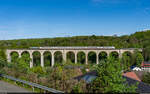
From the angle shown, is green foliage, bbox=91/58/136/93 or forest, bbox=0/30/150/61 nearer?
green foliage, bbox=91/58/136/93

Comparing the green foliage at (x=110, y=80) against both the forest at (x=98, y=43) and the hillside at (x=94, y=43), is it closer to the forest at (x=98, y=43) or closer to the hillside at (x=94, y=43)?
the forest at (x=98, y=43)

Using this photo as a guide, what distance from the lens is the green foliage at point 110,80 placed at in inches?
297

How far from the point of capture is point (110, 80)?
26.5 feet

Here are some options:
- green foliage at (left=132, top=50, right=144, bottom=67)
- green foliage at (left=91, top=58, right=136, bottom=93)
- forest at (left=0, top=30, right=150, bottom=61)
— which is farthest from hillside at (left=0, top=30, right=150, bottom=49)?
green foliage at (left=91, top=58, right=136, bottom=93)

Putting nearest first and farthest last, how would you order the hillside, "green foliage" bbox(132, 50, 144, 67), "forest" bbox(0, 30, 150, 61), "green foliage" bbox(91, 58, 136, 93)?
"green foliage" bbox(91, 58, 136, 93) < "green foliage" bbox(132, 50, 144, 67) < "forest" bbox(0, 30, 150, 61) < the hillside

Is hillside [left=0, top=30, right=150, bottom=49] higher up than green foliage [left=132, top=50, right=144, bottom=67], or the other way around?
hillside [left=0, top=30, right=150, bottom=49]

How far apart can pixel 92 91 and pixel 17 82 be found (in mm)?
6736

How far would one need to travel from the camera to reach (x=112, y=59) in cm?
913

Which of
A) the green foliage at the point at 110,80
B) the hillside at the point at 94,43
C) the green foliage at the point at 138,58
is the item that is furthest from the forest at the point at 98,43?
the green foliage at the point at 110,80

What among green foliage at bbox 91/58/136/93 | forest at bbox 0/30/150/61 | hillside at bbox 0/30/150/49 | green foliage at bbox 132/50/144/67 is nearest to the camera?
green foliage at bbox 91/58/136/93

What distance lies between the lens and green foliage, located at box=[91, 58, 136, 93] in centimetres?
754

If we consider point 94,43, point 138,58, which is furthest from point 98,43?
point 138,58

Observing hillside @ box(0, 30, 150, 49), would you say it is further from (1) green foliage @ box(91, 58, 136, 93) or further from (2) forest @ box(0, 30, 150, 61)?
(1) green foliage @ box(91, 58, 136, 93)

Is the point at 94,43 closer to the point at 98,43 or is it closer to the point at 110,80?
the point at 98,43
